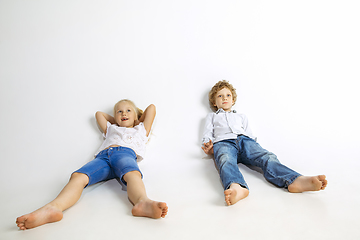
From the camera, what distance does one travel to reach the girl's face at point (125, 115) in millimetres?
1727

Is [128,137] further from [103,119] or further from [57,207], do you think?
[57,207]

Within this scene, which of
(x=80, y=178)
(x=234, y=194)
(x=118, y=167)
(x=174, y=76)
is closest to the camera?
(x=234, y=194)

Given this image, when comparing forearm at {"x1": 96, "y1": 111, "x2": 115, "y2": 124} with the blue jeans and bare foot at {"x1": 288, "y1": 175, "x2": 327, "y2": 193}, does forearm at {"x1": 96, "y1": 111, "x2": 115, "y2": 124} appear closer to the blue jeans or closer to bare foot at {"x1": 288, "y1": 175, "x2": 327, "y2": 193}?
the blue jeans

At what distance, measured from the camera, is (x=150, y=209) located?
975 mm

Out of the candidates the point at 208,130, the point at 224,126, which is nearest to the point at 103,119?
the point at 208,130

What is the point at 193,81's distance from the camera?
6.85 feet

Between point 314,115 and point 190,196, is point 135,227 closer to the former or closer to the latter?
point 190,196

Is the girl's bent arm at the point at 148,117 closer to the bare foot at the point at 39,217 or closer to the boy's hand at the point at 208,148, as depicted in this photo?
the boy's hand at the point at 208,148

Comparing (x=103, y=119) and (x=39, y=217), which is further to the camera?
(x=103, y=119)

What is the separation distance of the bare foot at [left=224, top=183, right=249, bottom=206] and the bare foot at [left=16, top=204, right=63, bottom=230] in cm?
69

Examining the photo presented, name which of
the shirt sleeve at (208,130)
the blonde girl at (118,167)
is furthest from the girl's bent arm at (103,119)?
the shirt sleeve at (208,130)

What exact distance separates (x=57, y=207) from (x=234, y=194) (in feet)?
2.44

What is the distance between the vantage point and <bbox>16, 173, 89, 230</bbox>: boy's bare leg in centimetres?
92

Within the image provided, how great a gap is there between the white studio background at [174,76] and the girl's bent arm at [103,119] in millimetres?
93
